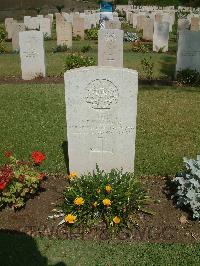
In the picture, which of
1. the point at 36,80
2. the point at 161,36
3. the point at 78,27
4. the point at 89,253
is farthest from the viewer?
the point at 78,27

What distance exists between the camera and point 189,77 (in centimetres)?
1204

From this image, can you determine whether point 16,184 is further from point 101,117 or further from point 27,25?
point 27,25

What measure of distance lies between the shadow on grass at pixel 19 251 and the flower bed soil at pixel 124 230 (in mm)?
111

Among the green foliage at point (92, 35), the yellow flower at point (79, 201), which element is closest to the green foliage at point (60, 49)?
the green foliage at point (92, 35)

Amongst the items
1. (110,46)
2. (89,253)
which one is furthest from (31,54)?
(89,253)

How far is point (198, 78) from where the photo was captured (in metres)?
12.0

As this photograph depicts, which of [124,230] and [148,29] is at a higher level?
[148,29]

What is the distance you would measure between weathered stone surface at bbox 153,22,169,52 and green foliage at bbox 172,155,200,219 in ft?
44.0

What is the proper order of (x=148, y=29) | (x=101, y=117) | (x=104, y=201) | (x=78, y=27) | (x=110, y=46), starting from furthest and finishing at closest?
(x=78, y=27) → (x=148, y=29) → (x=110, y=46) → (x=101, y=117) → (x=104, y=201)

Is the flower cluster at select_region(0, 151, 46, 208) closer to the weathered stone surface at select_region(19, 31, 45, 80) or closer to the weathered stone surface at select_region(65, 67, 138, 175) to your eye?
the weathered stone surface at select_region(65, 67, 138, 175)

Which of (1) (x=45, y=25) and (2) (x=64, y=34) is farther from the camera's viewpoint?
(1) (x=45, y=25)

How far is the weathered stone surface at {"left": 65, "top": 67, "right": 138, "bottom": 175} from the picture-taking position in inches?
199

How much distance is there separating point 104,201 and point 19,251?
117 cm

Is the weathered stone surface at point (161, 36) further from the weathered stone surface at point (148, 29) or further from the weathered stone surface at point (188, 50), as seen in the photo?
the weathered stone surface at point (188, 50)
